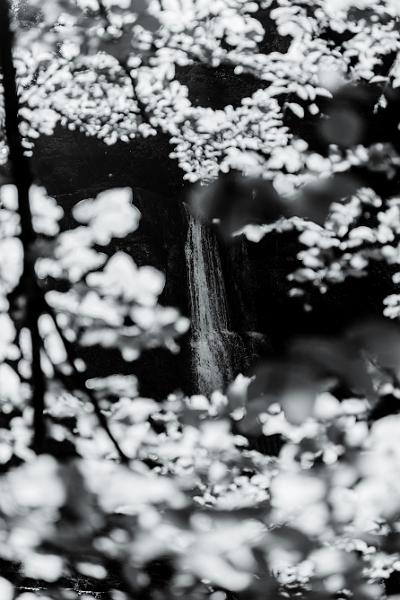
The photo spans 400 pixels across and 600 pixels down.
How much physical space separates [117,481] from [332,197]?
2.39 ft

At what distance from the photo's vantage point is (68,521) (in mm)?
1097

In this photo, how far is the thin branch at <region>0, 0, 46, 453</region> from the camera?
0.84m

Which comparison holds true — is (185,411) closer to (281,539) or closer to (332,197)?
(281,539)

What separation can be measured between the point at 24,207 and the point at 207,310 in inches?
363

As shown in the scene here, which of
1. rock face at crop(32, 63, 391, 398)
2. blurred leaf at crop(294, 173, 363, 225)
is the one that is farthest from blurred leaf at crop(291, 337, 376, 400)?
rock face at crop(32, 63, 391, 398)

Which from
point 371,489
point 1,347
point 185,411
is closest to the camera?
point 371,489

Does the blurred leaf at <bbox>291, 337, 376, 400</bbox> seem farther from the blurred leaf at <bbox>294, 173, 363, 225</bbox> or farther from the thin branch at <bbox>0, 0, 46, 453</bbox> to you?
the thin branch at <bbox>0, 0, 46, 453</bbox>

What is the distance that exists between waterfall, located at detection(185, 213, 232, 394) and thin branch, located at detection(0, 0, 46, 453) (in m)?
8.33

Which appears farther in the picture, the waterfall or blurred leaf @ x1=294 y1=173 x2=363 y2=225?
the waterfall

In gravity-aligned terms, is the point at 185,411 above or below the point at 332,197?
below

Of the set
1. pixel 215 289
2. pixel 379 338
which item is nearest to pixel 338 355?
pixel 379 338

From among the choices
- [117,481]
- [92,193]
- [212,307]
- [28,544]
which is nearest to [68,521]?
[117,481]

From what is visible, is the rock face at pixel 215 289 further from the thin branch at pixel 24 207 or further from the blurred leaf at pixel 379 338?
the blurred leaf at pixel 379 338

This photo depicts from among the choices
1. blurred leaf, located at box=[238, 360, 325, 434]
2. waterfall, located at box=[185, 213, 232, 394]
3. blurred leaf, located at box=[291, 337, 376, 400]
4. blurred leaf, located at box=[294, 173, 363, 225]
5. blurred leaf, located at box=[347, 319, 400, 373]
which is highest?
blurred leaf, located at box=[294, 173, 363, 225]
